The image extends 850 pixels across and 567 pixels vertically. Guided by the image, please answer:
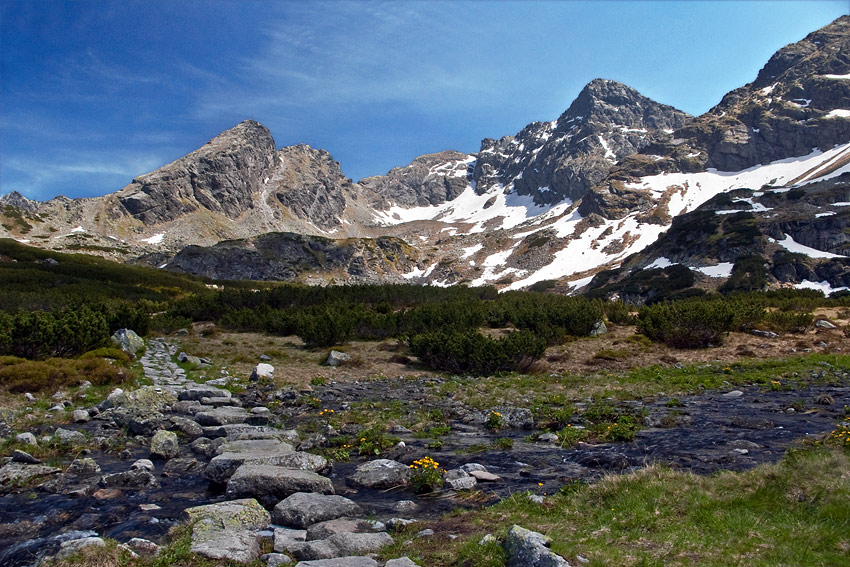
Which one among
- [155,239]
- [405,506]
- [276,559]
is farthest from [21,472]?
[155,239]

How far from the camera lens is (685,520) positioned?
5.99m

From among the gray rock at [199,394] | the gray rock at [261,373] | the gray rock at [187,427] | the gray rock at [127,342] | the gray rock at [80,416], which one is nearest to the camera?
the gray rock at [187,427]

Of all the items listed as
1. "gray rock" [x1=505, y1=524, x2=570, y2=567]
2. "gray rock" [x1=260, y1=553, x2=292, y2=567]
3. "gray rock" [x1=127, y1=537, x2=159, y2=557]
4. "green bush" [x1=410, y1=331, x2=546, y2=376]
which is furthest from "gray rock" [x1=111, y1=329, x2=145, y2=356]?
"gray rock" [x1=505, y1=524, x2=570, y2=567]

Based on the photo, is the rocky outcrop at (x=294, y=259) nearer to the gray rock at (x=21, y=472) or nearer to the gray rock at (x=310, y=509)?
Result: the gray rock at (x=21, y=472)

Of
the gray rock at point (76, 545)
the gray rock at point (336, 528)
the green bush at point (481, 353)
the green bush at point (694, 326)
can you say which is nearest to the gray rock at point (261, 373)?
the green bush at point (481, 353)

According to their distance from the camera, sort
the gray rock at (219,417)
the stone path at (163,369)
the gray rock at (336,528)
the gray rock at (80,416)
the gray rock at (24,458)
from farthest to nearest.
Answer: the stone path at (163,369) < the gray rock at (219,417) < the gray rock at (80,416) < the gray rock at (24,458) < the gray rock at (336,528)

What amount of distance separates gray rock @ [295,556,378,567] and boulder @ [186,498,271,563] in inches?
34.3

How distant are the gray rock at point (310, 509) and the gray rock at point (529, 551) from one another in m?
2.89

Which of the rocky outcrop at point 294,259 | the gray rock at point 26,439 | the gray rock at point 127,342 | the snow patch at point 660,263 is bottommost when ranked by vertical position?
the gray rock at point 26,439

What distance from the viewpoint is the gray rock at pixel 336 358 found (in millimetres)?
25453

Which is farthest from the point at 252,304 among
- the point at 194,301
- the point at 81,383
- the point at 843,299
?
the point at 843,299

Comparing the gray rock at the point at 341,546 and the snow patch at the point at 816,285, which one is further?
the snow patch at the point at 816,285

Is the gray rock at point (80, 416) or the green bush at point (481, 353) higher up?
the gray rock at point (80, 416)

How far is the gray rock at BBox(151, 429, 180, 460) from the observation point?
1008 centimetres
